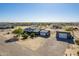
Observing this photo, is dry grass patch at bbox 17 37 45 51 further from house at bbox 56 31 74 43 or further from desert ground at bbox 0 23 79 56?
house at bbox 56 31 74 43

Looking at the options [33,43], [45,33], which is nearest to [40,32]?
[45,33]

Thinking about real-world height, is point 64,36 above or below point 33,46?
above

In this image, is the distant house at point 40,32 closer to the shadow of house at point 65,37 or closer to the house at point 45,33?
the house at point 45,33

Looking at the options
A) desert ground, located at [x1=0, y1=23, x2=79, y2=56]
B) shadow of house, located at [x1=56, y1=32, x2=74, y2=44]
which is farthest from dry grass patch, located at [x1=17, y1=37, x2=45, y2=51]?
shadow of house, located at [x1=56, y1=32, x2=74, y2=44]

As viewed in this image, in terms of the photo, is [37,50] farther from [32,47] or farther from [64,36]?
[64,36]

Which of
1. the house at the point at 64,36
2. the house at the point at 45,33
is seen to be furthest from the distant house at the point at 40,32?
the house at the point at 64,36

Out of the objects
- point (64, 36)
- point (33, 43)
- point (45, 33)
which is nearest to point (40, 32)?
point (45, 33)

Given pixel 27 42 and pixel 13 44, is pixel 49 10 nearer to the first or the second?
pixel 27 42
